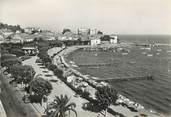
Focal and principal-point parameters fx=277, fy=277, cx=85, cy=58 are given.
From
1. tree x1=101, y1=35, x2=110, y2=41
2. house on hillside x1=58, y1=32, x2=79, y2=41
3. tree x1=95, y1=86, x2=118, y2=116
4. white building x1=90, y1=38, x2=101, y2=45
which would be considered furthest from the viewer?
tree x1=101, y1=35, x2=110, y2=41

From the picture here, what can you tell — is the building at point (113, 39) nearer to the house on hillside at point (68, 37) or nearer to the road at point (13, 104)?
the house on hillside at point (68, 37)

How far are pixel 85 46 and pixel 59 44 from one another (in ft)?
34.3

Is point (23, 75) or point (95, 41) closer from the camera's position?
point (23, 75)

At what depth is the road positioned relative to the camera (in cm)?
1393

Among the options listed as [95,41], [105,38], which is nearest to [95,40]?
[95,41]

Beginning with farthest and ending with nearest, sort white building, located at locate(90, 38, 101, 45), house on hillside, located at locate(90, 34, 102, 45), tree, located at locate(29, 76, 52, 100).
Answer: house on hillside, located at locate(90, 34, 102, 45) → white building, located at locate(90, 38, 101, 45) → tree, located at locate(29, 76, 52, 100)

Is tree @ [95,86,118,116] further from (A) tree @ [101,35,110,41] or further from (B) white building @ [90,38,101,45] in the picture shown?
(A) tree @ [101,35,110,41]

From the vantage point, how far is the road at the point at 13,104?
1393 centimetres

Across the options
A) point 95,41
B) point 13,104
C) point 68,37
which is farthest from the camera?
point 95,41

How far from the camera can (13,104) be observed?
15734 mm

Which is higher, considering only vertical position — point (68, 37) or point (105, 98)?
point (68, 37)

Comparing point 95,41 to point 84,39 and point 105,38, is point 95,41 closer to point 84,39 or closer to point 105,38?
point 84,39

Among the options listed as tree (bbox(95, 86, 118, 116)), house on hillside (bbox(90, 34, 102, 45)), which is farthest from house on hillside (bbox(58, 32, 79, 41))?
tree (bbox(95, 86, 118, 116))

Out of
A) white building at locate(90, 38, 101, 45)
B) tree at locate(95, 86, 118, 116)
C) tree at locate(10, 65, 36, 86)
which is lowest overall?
white building at locate(90, 38, 101, 45)
